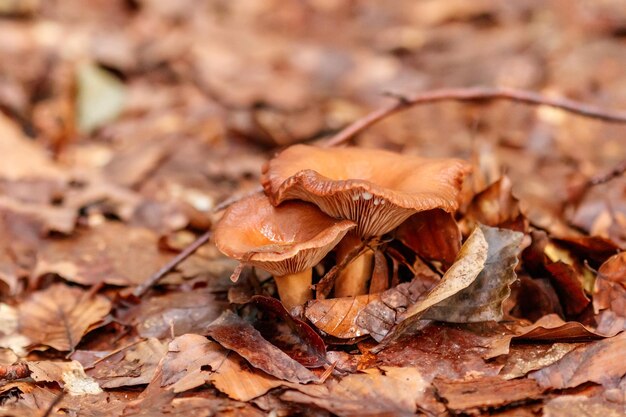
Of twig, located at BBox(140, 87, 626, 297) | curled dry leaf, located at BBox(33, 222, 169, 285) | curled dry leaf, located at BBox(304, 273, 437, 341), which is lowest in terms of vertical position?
curled dry leaf, located at BBox(33, 222, 169, 285)

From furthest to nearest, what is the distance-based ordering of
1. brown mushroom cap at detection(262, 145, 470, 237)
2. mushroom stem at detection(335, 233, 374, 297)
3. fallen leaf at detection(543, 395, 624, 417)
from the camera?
mushroom stem at detection(335, 233, 374, 297), brown mushroom cap at detection(262, 145, 470, 237), fallen leaf at detection(543, 395, 624, 417)

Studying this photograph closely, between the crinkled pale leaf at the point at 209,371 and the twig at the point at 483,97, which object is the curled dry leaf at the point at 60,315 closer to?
the crinkled pale leaf at the point at 209,371

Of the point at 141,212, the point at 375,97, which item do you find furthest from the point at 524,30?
the point at 141,212

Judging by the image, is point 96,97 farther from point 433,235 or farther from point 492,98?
point 433,235

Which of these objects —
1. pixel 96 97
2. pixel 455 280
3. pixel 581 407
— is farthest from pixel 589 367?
pixel 96 97

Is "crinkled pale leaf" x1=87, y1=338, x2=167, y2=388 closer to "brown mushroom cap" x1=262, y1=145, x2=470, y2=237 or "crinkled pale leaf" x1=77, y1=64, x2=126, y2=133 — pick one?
"brown mushroom cap" x1=262, y1=145, x2=470, y2=237

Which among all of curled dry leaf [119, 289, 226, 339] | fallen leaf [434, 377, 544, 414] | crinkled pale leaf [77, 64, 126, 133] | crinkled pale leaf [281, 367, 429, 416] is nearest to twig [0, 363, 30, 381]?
curled dry leaf [119, 289, 226, 339]
